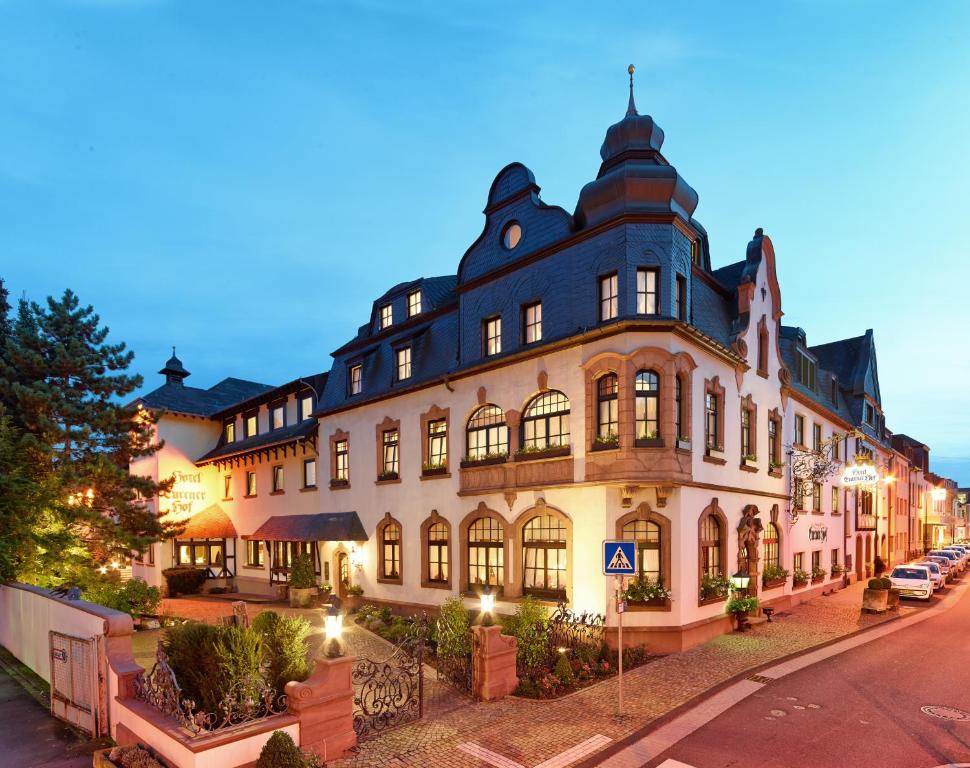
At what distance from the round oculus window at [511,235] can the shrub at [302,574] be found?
15.6 m

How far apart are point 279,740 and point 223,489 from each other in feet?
97.2

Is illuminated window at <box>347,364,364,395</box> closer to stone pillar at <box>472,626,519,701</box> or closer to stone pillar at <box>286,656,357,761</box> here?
stone pillar at <box>472,626,519,701</box>

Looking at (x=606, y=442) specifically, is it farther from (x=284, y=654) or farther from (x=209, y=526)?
(x=209, y=526)

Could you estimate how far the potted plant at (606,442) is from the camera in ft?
52.5

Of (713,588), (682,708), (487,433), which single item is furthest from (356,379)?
(682,708)

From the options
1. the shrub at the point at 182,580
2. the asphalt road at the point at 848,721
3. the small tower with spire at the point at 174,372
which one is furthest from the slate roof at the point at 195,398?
the asphalt road at the point at 848,721

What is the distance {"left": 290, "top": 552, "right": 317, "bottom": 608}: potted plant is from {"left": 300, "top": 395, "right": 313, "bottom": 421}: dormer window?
703 cm

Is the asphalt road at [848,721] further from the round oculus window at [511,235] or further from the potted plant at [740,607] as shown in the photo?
the round oculus window at [511,235]

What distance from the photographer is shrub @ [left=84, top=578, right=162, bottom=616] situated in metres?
19.2

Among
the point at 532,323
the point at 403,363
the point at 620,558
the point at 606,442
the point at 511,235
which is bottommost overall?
the point at 620,558

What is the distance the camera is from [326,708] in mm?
9195

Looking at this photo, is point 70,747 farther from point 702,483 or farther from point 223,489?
point 223,489

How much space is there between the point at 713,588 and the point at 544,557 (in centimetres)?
486

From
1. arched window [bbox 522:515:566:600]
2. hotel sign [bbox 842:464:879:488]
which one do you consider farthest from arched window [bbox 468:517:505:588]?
hotel sign [bbox 842:464:879:488]
